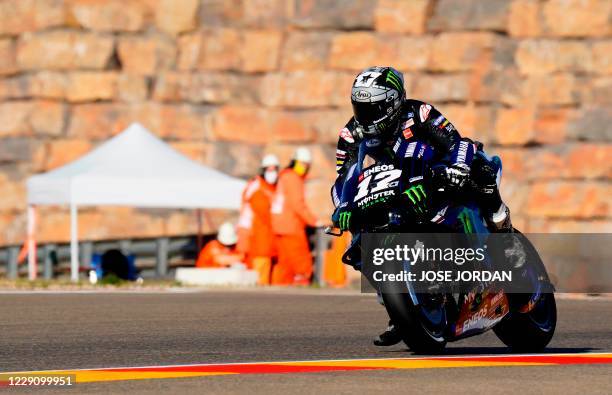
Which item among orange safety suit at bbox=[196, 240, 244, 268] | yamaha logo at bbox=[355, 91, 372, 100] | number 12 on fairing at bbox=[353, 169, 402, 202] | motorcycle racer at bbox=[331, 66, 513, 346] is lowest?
orange safety suit at bbox=[196, 240, 244, 268]

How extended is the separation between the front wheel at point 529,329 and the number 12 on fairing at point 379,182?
137 cm

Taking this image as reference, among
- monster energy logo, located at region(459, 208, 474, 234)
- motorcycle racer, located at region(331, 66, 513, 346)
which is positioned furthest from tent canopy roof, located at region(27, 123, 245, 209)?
monster energy logo, located at region(459, 208, 474, 234)

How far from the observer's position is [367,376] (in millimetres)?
9414

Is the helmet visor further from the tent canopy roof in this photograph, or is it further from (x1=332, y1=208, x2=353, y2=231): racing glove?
the tent canopy roof

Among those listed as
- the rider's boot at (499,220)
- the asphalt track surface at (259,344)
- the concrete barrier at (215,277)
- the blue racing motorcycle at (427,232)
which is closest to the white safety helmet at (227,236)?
the concrete barrier at (215,277)

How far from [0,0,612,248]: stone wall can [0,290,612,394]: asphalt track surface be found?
34.8 ft

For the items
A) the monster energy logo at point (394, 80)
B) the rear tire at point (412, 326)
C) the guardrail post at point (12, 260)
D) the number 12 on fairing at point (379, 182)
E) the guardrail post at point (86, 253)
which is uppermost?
the monster energy logo at point (394, 80)

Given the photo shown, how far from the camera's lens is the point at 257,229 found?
79.4 feet

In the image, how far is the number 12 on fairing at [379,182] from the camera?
10.4m

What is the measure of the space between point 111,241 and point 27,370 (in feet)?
61.9

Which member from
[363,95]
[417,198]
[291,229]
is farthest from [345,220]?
[291,229]

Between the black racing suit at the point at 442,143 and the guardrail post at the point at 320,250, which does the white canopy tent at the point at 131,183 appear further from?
the black racing suit at the point at 442,143

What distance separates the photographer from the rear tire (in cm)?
1037

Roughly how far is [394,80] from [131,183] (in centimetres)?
1372
